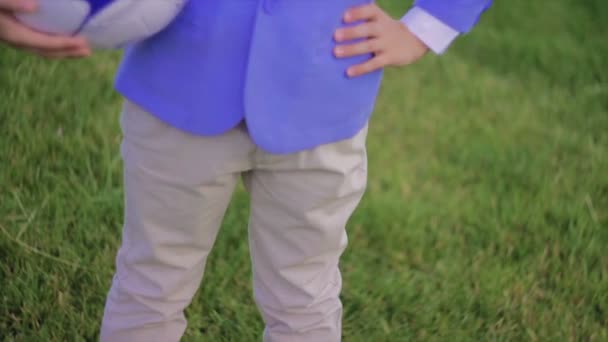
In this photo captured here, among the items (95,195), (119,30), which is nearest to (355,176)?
(119,30)

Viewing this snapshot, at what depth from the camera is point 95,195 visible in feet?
7.15

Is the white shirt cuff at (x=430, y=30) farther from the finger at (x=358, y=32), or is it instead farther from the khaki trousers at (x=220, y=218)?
the khaki trousers at (x=220, y=218)

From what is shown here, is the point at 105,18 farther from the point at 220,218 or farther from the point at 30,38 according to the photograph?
the point at 220,218

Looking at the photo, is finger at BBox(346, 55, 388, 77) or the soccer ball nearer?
the soccer ball

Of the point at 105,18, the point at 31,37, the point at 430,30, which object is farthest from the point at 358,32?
the point at 31,37

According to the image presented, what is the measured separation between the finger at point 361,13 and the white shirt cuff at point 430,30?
0.09 m

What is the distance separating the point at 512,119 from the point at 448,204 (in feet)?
2.43

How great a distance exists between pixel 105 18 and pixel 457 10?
57 cm

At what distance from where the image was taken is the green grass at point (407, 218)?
1918 millimetres

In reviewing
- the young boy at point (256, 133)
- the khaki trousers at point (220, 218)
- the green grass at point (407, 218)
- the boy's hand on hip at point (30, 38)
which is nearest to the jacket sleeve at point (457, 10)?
the young boy at point (256, 133)

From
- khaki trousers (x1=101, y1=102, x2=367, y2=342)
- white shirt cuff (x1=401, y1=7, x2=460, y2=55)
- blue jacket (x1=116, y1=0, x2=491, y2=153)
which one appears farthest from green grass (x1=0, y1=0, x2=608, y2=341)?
white shirt cuff (x1=401, y1=7, x2=460, y2=55)

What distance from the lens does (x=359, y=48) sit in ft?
4.07

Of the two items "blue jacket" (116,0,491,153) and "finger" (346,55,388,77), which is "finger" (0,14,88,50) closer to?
"blue jacket" (116,0,491,153)

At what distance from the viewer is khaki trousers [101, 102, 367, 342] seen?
4.21 feet
